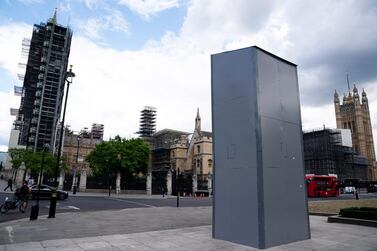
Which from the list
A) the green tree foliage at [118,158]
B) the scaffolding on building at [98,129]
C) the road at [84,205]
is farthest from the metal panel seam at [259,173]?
the scaffolding on building at [98,129]

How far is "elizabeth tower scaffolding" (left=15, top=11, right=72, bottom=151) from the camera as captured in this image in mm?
82250

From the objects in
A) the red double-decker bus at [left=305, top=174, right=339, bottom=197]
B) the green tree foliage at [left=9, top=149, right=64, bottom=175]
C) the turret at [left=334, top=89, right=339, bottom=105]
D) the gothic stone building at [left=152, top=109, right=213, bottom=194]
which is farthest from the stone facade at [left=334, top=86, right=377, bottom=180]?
the green tree foliage at [left=9, top=149, right=64, bottom=175]

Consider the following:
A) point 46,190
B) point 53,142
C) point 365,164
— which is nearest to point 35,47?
point 53,142

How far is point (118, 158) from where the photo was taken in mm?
47531

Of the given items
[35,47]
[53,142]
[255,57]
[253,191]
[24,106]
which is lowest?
[253,191]

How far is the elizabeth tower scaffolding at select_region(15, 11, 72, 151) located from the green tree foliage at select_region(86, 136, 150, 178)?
39.7m

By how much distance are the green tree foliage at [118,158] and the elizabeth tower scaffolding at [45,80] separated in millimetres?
39734

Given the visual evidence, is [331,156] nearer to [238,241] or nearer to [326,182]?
[326,182]

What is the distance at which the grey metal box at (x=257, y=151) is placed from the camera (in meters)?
8.34

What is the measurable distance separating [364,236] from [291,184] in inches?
125

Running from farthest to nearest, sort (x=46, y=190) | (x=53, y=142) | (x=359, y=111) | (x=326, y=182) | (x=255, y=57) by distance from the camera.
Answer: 1. (x=359, y=111)
2. (x=53, y=142)
3. (x=326, y=182)
4. (x=46, y=190)
5. (x=255, y=57)

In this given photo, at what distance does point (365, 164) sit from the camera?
9469cm

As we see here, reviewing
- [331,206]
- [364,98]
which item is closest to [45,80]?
[331,206]

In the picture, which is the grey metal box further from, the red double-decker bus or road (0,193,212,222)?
the red double-decker bus
